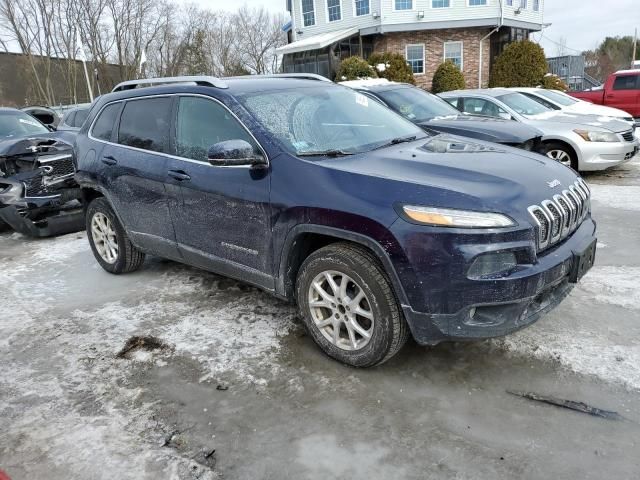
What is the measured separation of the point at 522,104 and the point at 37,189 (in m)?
7.88

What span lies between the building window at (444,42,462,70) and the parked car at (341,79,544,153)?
19160mm

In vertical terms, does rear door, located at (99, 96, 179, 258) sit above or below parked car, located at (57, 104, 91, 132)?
below

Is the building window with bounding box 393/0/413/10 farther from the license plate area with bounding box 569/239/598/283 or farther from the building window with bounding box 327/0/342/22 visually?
the license plate area with bounding box 569/239/598/283

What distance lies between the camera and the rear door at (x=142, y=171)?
408cm

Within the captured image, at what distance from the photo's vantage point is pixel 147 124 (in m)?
4.27

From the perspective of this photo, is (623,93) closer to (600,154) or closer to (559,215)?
(600,154)

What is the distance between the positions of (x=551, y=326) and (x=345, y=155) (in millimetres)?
1823

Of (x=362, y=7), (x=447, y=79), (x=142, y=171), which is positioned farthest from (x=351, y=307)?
(x=362, y=7)

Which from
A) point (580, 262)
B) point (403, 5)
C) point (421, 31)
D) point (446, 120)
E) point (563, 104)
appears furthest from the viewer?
point (421, 31)

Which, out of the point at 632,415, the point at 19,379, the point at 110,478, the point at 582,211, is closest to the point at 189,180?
the point at 19,379

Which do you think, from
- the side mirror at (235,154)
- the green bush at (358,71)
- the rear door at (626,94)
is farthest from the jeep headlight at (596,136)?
the green bush at (358,71)

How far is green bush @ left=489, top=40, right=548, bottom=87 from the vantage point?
23.2m

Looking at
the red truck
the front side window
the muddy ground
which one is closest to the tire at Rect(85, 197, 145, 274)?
the muddy ground

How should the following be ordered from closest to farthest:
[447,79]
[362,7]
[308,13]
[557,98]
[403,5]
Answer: [557,98] → [447,79] → [403,5] → [362,7] → [308,13]
